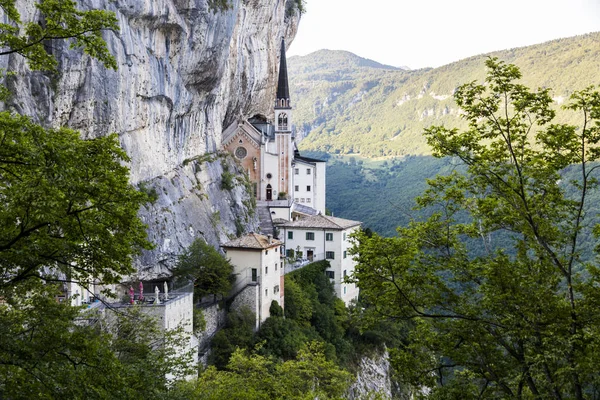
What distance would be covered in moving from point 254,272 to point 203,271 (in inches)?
133

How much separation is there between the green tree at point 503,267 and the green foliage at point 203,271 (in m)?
22.5

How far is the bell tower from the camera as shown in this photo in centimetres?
6631

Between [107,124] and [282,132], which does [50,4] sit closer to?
[107,124]

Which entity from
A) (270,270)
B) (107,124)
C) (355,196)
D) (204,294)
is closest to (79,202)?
(107,124)

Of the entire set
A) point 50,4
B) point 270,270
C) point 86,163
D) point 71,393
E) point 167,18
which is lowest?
point 270,270

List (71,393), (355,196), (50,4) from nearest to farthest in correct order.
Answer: (71,393) → (50,4) → (355,196)

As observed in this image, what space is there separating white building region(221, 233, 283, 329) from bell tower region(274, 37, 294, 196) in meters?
28.4

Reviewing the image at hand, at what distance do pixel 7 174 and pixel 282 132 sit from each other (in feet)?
190

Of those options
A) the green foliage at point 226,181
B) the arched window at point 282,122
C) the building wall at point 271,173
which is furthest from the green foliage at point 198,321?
the arched window at point 282,122

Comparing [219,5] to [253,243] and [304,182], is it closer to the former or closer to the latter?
[253,243]

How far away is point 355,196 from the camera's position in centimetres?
11344

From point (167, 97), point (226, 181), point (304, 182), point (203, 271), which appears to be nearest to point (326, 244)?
point (226, 181)

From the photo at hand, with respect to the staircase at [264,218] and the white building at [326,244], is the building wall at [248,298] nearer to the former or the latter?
the white building at [326,244]

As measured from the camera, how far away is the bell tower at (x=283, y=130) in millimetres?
66312
